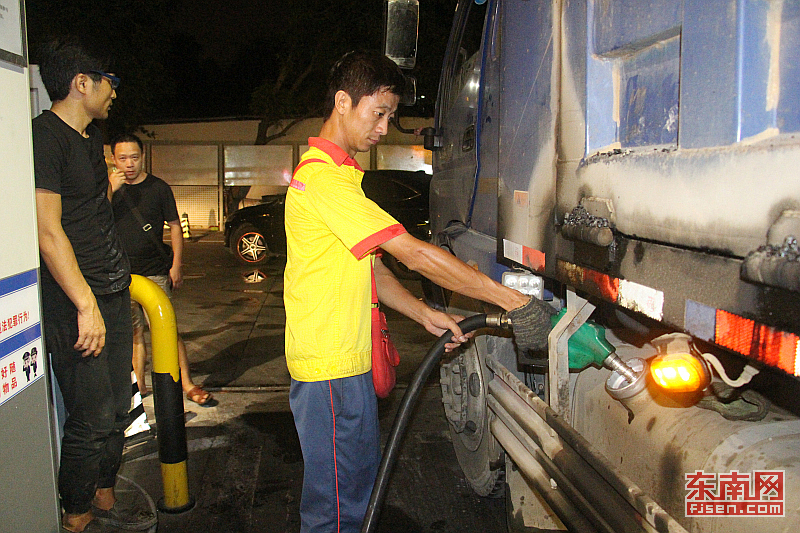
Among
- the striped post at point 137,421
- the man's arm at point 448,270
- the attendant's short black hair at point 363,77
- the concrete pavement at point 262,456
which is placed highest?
the attendant's short black hair at point 363,77

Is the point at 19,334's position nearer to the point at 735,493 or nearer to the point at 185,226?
the point at 735,493

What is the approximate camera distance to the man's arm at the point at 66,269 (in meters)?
2.61

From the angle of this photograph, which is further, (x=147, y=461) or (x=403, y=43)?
(x=147, y=461)

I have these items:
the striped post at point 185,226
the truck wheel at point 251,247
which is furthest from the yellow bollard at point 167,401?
the striped post at point 185,226

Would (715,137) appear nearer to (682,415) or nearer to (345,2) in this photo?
(682,415)

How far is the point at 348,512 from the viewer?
2357 millimetres

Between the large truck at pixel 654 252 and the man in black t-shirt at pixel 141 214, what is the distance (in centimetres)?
265

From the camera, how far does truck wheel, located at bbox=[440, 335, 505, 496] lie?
121 inches

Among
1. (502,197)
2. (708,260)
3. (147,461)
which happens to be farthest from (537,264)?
(147,461)

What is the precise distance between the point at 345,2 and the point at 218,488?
1726 cm

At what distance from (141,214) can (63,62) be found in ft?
5.95

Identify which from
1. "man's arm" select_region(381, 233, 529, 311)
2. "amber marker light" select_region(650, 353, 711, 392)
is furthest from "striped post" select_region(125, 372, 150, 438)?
"amber marker light" select_region(650, 353, 711, 392)

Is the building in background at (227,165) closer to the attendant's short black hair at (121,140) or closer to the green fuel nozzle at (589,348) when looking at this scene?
the attendant's short black hair at (121,140)

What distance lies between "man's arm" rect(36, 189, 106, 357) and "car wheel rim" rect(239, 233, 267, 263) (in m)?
9.59
